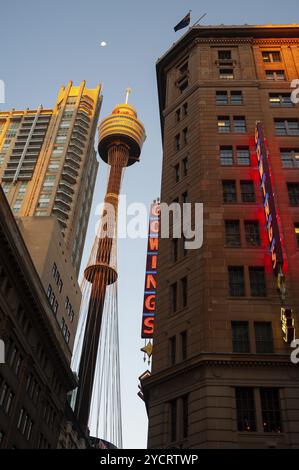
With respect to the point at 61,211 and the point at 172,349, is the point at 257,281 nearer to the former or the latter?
the point at 172,349

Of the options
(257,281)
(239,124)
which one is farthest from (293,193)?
(239,124)

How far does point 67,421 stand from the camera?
87562mm

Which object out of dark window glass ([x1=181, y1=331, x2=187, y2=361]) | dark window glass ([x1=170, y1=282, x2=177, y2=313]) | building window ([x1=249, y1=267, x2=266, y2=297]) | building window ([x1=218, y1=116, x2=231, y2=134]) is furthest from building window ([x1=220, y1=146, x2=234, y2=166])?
dark window glass ([x1=181, y1=331, x2=187, y2=361])

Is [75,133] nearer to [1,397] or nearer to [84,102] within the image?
[84,102]

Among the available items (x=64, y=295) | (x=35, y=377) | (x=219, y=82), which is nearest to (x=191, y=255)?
(x=219, y=82)

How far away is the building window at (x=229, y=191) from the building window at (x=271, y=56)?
20535 millimetres

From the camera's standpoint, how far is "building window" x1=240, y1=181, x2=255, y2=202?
137 ft

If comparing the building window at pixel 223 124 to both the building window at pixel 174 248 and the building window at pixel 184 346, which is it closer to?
the building window at pixel 174 248

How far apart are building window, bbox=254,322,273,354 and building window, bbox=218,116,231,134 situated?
20.2m

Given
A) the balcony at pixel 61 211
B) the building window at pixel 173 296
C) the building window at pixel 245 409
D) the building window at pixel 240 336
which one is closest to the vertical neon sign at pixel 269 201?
the building window at pixel 240 336

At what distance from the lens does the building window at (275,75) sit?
2090 inches

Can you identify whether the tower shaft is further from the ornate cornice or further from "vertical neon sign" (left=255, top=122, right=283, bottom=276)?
the ornate cornice

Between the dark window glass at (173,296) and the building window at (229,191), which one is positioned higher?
the building window at (229,191)
